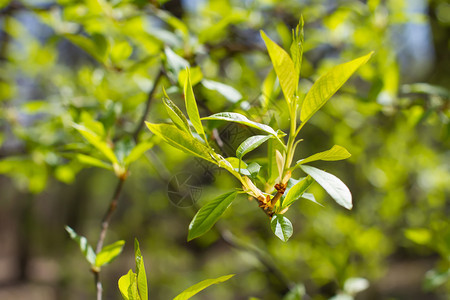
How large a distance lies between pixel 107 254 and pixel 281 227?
29 centimetres

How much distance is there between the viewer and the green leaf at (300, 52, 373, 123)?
367mm

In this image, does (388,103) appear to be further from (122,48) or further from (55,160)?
(55,160)

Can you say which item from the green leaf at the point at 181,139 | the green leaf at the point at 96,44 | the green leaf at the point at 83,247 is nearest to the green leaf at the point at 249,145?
the green leaf at the point at 181,139

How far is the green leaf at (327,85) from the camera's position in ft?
1.21

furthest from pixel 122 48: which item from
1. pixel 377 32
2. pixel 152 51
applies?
pixel 377 32

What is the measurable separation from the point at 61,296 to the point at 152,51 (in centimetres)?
446

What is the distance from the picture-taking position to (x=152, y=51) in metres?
0.90

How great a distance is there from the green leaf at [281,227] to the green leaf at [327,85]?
0.12m

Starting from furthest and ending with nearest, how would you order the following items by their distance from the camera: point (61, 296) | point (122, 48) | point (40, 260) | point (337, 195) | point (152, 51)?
1. point (40, 260)
2. point (61, 296)
3. point (152, 51)
4. point (122, 48)
5. point (337, 195)

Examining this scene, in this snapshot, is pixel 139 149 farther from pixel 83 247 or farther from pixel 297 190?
pixel 297 190

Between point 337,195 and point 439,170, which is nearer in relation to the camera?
point 337,195

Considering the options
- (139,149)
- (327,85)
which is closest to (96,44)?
(139,149)

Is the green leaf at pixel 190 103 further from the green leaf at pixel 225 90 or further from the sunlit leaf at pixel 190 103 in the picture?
the green leaf at pixel 225 90

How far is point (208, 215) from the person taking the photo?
1.32 feet
